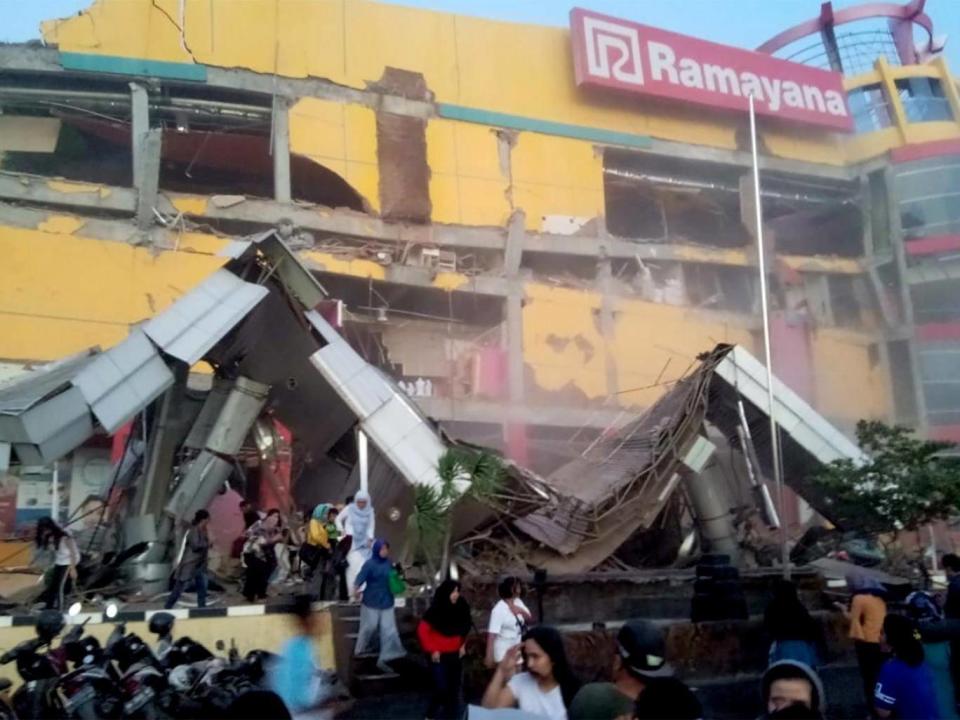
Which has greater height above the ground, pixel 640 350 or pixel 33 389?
pixel 640 350

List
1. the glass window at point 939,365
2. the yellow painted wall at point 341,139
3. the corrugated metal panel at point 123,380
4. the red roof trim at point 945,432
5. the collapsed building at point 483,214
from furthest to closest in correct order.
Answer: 1. the glass window at point 939,365
2. the red roof trim at point 945,432
3. the yellow painted wall at point 341,139
4. the collapsed building at point 483,214
5. the corrugated metal panel at point 123,380

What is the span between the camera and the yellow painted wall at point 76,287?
22.9m

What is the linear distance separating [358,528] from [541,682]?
24.8 ft

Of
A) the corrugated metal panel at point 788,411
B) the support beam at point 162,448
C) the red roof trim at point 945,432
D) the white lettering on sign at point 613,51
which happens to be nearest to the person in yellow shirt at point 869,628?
the corrugated metal panel at point 788,411

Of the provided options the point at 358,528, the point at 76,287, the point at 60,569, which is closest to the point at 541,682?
the point at 358,528

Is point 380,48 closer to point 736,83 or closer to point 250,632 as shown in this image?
point 736,83

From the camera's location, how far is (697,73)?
35.2 metres

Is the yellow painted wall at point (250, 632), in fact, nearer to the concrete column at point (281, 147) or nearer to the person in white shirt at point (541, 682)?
the person in white shirt at point (541, 682)

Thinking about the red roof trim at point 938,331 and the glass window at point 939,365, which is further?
the red roof trim at point 938,331

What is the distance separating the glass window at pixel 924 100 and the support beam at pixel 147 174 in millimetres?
30453

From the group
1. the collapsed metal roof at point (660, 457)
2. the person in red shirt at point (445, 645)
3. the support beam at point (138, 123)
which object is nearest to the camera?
the person in red shirt at point (445, 645)

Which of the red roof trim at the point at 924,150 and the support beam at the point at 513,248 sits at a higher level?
the red roof trim at the point at 924,150

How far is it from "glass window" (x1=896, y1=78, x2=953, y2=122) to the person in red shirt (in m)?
37.6

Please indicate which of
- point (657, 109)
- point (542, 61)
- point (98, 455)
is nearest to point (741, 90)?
point (657, 109)
